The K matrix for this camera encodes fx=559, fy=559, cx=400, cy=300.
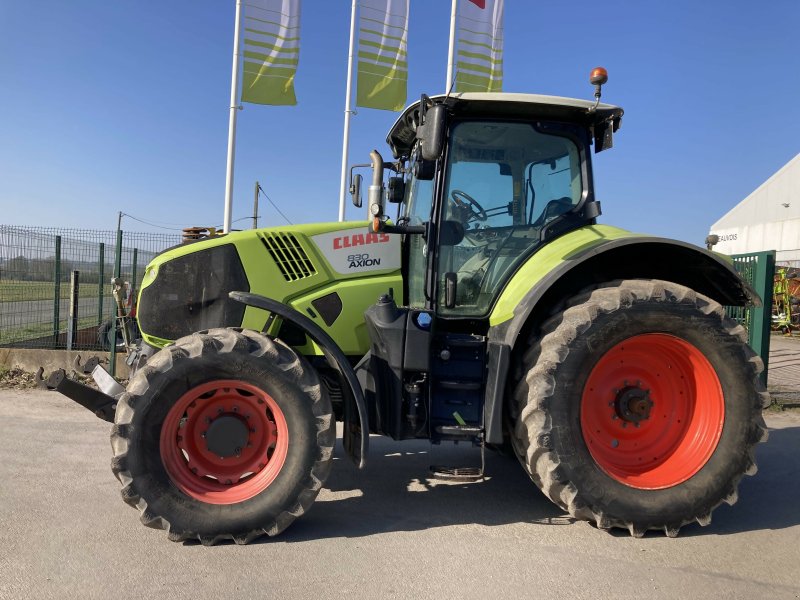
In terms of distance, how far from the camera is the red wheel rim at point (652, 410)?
3.39 m

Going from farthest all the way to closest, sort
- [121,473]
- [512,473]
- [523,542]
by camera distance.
Answer: [512,473] < [523,542] < [121,473]

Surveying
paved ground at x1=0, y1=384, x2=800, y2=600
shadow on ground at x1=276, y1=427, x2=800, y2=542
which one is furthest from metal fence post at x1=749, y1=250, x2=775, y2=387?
paved ground at x1=0, y1=384, x2=800, y2=600

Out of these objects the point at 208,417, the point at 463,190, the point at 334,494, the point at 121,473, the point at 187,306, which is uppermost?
the point at 463,190

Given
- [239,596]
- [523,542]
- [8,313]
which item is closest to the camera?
[239,596]

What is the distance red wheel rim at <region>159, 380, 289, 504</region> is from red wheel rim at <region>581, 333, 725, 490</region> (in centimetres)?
187

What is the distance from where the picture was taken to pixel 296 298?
3.67 m

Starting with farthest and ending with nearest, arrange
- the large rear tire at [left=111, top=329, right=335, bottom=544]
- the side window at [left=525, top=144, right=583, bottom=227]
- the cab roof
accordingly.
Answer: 1. the side window at [left=525, top=144, right=583, bottom=227]
2. the cab roof
3. the large rear tire at [left=111, top=329, right=335, bottom=544]

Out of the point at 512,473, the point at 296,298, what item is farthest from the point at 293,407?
the point at 512,473

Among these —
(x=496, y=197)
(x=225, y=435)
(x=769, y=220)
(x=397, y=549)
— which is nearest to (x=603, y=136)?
Answer: (x=496, y=197)

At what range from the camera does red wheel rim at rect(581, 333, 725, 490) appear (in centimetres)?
339

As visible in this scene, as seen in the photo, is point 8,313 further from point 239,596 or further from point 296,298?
point 239,596

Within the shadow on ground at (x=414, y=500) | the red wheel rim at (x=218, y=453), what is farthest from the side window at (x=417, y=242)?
the shadow on ground at (x=414, y=500)

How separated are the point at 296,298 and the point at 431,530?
65.7 inches

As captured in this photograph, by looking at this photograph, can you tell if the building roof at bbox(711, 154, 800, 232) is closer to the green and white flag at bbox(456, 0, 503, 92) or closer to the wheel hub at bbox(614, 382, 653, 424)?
the green and white flag at bbox(456, 0, 503, 92)
